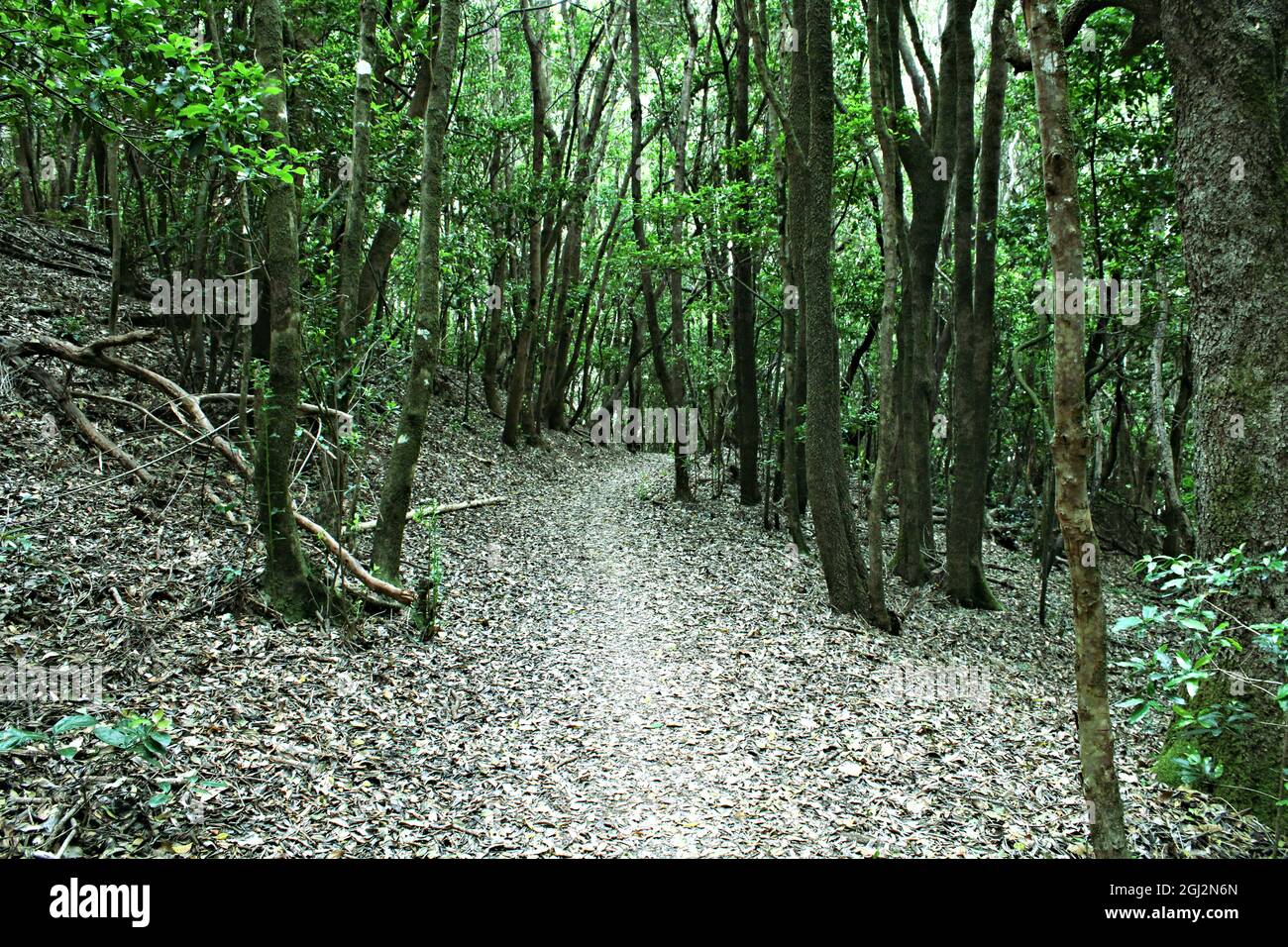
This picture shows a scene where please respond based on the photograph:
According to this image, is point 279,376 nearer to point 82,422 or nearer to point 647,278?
point 82,422

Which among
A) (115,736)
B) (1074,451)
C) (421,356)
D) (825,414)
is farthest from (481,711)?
(825,414)

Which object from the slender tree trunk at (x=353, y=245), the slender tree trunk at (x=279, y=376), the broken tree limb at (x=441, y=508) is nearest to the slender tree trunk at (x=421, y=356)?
the slender tree trunk at (x=353, y=245)

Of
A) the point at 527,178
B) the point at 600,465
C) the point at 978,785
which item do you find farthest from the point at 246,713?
the point at 600,465

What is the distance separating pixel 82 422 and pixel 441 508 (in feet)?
15.8

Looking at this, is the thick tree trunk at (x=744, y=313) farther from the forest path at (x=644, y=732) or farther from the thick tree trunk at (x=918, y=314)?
the forest path at (x=644, y=732)

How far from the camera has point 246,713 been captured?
4699 millimetres

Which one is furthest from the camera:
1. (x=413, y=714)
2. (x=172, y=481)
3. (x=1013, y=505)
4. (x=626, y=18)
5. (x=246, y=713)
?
(x=1013, y=505)

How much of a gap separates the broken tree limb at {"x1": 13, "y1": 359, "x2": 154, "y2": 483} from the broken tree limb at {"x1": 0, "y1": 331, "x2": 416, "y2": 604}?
217 millimetres

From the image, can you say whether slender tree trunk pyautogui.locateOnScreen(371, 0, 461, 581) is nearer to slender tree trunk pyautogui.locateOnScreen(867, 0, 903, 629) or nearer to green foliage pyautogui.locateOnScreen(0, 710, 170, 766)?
green foliage pyautogui.locateOnScreen(0, 710, 170, 766)

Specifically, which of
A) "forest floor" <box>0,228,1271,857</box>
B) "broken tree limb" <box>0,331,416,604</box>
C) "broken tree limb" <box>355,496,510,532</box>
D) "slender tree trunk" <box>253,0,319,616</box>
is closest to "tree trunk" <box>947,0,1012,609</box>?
"forest floor" <box>0,228,1271,857</box>

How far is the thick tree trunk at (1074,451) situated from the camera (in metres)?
3.60

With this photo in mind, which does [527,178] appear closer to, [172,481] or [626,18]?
[626,18]

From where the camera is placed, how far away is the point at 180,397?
7410 millimetres

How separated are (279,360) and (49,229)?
10268 millimetres
